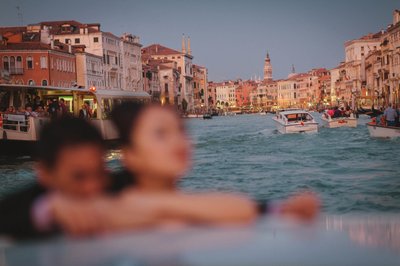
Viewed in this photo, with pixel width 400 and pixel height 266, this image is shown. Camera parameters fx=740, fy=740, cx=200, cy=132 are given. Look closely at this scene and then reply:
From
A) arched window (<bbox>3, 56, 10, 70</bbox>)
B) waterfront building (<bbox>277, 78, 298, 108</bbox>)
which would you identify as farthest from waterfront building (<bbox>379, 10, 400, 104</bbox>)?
waterfront building (<bbox>277, 78, 298, 108</bbox>)

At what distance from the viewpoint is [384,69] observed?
115 ft

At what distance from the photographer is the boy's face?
660 millimetres

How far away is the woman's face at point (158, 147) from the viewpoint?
67cm

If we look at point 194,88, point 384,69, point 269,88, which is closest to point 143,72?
point 384,69

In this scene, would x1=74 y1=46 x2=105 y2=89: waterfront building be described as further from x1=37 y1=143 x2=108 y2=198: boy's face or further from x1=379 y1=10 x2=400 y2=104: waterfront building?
x1=37 y1=143 x2=108 y2=198: boy's face

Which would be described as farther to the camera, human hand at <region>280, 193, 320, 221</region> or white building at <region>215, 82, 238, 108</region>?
white building at <region>215, 82, 238, 108</region>

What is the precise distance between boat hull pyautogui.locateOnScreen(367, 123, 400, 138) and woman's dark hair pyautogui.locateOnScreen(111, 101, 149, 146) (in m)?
10.4

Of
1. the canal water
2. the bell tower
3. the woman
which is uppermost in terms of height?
the bell tower

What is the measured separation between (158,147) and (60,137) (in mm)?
91

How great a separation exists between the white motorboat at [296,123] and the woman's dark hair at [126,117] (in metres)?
14.4

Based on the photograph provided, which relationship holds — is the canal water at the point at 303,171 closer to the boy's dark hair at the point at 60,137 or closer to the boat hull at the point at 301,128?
the boat hull at the point at 301,128

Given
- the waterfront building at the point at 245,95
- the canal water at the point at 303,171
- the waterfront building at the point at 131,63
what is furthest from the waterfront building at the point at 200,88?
the canal water at the point at 303,171

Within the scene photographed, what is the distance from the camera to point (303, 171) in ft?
25.8

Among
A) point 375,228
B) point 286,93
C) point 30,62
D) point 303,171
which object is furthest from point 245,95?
point 375,228
